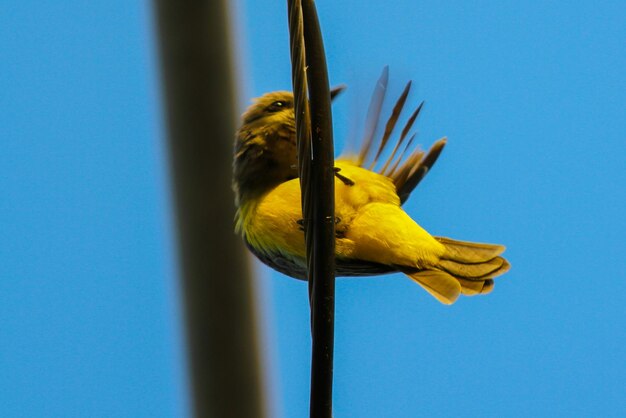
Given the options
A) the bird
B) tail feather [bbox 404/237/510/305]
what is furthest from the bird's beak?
tail feather [bbox 404/237/510/305]

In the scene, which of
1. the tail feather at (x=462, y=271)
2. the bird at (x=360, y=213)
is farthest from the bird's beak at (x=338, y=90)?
the tail feather at (x=462, y=271)

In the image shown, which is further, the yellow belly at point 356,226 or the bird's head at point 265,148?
the bird's head at point 265,148

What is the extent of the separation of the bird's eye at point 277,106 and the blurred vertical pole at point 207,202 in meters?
0.78

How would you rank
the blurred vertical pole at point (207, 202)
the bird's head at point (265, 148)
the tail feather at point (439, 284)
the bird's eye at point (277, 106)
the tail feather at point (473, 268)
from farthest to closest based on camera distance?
the blurred vertical pole at point (207, 202) → the bird's eye at point (277, 106) → the bird's head at point (265, 148) → the tail feather at point (473, 268) → the tail feather at point (439, 284)

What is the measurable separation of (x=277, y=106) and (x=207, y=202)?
0.99m

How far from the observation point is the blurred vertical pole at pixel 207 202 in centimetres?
387

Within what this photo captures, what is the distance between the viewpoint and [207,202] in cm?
399

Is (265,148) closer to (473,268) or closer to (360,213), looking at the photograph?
(360,213)

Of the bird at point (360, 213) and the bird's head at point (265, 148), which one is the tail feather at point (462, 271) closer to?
the bird at point (360, 213)

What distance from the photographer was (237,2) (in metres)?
4.09

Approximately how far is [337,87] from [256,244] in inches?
26.6

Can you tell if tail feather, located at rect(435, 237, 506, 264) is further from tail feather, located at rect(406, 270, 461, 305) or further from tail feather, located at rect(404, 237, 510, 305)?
tail feather, located at rect(406, 270, 461, 305)

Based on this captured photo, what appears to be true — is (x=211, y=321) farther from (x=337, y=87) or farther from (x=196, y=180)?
(x=337, y=87)

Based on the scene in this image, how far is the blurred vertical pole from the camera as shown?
387 cm
